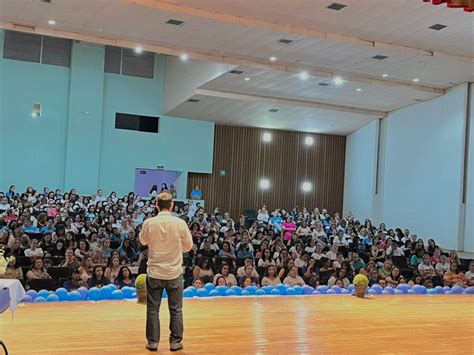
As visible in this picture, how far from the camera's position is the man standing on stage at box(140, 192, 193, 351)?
4.04 metres

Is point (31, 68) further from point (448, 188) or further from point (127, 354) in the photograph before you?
point (127, 354)

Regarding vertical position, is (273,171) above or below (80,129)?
below

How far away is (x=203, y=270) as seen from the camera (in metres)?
8.26

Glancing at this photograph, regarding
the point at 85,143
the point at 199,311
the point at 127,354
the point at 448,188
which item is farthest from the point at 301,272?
the point at 85,143

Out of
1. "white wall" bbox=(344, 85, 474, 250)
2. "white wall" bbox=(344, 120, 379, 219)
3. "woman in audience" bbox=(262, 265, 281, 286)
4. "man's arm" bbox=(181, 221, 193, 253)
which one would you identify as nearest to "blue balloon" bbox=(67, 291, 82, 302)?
"man's arm" bbox=(181, 221, 193, 253)

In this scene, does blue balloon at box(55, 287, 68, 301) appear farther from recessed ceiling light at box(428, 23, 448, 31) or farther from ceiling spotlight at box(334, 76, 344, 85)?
ceiling spotlight at box(334, 76, 344, 85)

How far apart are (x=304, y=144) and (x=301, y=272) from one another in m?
11.2

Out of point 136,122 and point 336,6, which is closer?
point 336,6

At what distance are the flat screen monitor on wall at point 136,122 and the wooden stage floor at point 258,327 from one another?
39.7ft

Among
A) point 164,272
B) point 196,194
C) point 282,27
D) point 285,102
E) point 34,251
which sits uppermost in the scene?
point 282,27

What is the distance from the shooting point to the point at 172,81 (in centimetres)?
1734

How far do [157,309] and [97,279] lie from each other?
3.46 metres

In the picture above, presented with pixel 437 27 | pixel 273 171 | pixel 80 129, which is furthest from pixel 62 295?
pixel 273 171

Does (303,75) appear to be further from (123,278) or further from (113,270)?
(123,278)
